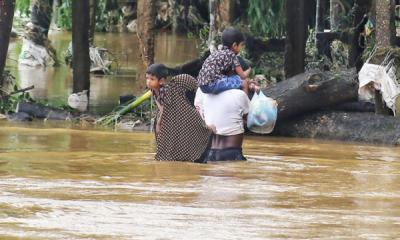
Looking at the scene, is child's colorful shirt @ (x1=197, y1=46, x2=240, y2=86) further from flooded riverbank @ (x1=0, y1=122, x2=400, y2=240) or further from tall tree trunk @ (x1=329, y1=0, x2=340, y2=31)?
tall tree trunk @ (x1=329, y1=0, x2=340, y2=31)

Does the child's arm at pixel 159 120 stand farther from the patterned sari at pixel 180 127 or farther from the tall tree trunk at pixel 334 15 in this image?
the tall tree trunk at pixel 334 15

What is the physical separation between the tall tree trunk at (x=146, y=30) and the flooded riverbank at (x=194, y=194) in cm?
384

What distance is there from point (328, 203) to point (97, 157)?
3390 mm

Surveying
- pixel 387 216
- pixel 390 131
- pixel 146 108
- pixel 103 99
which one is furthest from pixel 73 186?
pixel 103 99

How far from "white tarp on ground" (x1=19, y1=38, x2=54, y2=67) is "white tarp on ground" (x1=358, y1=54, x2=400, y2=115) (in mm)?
14347

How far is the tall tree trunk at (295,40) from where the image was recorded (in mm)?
16906

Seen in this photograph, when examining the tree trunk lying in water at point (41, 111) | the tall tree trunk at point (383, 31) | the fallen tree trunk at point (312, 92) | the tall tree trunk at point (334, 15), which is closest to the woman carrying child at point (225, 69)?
the fallen tree trunk at point (312, 92)

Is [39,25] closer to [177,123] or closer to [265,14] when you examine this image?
[265,14]

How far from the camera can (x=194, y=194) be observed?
328 inches

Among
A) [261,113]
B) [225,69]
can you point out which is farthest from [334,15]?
[225,69]

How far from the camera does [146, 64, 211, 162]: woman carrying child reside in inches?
396

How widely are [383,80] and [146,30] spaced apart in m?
4.17

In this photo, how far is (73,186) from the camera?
8.59 m

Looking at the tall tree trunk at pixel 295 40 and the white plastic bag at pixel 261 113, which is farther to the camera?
the tall tree trunk at pixel 295 40
